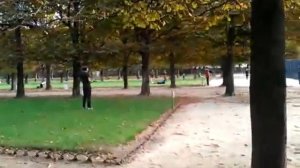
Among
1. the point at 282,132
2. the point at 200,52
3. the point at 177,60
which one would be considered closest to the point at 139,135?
the point at 282,132

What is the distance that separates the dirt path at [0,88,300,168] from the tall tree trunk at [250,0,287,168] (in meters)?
3.70

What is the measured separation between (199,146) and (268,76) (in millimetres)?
6347

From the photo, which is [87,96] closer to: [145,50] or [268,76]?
[145,50]

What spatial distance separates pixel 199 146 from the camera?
40.5ft

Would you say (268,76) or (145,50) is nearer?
(268,76)

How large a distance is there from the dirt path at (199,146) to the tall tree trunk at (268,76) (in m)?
3.70

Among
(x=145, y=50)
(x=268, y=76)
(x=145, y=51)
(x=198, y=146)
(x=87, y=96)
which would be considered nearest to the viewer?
(x=268, y=76)

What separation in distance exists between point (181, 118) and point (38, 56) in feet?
51.5

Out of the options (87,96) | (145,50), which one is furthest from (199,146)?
(145,50)

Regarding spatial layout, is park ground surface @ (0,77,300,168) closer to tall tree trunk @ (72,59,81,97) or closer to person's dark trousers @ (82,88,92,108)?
person's dark trousers @ (82,88,92,108)

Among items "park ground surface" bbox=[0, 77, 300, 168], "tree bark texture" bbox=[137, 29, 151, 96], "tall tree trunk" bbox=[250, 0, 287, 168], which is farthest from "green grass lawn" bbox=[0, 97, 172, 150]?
"tree bark texture" bbox=[137, 29, 151, 96]

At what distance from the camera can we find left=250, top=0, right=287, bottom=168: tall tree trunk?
20.0 feet

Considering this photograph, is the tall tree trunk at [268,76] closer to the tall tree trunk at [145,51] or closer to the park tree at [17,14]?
the park tree at [17,14]

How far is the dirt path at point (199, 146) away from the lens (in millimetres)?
10180
